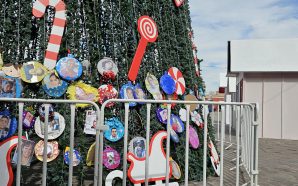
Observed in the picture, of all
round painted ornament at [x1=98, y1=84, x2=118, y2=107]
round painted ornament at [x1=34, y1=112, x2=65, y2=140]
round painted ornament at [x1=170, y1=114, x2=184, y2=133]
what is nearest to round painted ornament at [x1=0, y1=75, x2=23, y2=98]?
round painted ornament at [x1=34, y1=112, x2=65, y2=140]

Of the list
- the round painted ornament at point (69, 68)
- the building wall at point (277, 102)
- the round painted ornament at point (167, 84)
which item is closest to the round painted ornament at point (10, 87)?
the round painted ornament at point (69, 68)

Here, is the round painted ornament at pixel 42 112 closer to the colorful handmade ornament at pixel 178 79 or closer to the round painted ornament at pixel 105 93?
the round painted ornament at pixel 105 93

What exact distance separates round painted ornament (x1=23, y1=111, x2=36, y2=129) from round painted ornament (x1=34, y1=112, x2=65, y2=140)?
7 cm

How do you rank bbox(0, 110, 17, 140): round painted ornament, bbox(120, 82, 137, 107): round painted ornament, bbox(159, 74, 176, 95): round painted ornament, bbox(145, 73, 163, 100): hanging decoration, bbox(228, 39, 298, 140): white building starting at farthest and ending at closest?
1. bbox(228, 39, 298, 140): white building
2. bbox(159, 74, 176, 95): round painted ornament
3. bbox(145, 73, 163, 100): hanging decoration
4. bbox(120, 82, 137, 107): round painted ornament
5. bbox(0, 110, 17, 140): round painted ornament

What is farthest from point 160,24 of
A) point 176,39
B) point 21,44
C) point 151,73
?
point 21,44

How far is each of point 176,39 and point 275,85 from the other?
9710mm

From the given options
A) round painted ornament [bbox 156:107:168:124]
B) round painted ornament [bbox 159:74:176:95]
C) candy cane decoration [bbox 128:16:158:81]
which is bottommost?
round painted ornament [bbox 156:107:168:124]

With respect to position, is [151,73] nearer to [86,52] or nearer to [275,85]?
[86,52]

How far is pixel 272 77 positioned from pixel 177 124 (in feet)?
34.3

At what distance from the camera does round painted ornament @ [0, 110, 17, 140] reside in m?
4.25

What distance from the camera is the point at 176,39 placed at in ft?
19.9

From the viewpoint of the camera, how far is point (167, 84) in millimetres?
5477

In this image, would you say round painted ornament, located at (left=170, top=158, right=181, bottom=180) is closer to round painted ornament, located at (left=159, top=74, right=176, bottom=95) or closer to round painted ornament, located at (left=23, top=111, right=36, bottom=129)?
round painted ornament, located at (left=159, top=74, right=176, bottom=95)

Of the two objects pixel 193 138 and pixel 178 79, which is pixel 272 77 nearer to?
pixel 178 79
